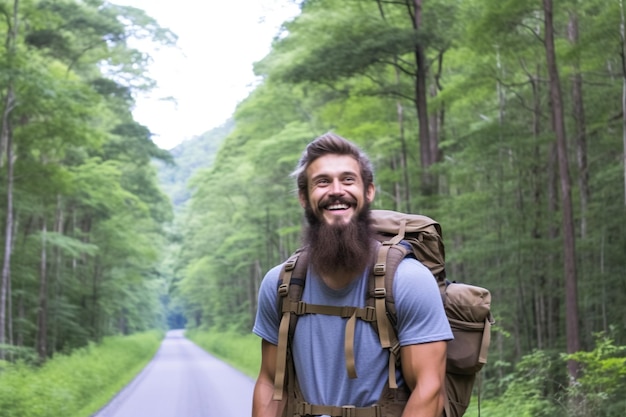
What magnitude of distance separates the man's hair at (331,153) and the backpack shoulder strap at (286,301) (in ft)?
0.91

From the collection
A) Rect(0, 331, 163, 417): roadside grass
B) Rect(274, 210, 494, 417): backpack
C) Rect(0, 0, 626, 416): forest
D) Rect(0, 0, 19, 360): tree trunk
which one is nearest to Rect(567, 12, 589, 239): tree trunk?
Rect(0, 0, 626, 416): forest

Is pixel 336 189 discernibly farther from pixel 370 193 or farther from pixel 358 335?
pixel 358 335

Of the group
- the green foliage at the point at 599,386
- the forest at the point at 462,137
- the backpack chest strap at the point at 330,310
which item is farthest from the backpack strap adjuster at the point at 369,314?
the forest at the point at 462,137

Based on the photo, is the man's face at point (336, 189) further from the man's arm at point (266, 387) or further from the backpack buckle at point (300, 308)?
the man's arm at point (266, 387)

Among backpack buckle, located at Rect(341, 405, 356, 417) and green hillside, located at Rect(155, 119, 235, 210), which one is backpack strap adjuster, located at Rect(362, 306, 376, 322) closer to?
backpack buckle, located at Rect(341, 405, 356, 417)

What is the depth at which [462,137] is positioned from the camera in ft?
52.5

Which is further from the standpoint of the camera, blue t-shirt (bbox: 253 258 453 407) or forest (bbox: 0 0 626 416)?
forest (bbox: 0 0 626 416)

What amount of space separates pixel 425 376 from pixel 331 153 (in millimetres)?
817

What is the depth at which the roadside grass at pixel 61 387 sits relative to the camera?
11.1 meters

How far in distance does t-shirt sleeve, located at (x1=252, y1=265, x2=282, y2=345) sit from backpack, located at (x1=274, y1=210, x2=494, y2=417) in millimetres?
38

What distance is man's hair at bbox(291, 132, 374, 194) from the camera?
2.69m

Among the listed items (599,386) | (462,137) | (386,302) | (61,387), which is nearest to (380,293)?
(386,302)

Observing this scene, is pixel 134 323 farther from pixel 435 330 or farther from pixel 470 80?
pixel 435 330

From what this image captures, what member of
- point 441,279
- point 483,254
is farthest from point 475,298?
point 483,254
